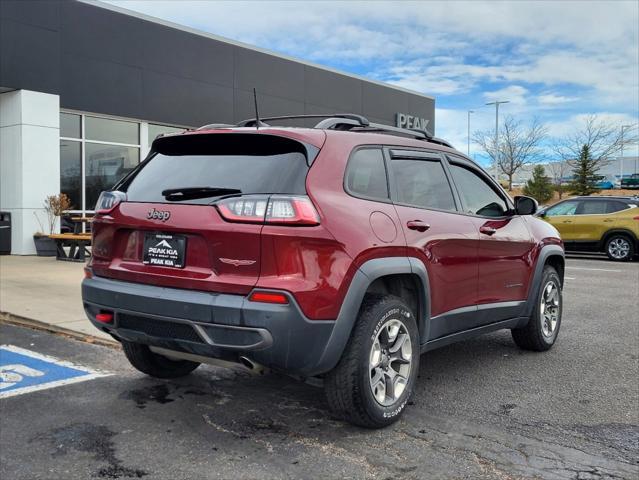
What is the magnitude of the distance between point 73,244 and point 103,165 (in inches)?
146

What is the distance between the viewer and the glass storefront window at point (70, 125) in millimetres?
15562

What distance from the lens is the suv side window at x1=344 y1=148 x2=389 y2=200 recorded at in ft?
12.4

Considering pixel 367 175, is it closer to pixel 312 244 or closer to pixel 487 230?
pixel 312 244

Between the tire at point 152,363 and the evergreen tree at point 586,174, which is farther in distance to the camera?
the evergreen tree at point 586,174

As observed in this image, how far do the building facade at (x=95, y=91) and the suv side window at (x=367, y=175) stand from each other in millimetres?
12684

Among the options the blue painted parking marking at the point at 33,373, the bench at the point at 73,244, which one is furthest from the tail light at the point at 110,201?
the bench at the point at 73,244

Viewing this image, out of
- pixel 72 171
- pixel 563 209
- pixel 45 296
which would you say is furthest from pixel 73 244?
pixel 563 209

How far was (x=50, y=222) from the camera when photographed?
15.0 metres

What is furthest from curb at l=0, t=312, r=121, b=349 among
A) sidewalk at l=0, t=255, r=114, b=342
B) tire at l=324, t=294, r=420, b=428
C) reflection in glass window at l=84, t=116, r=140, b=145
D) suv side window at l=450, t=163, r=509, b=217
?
reflection in glass window at l=84, t=116, r=140, b=145

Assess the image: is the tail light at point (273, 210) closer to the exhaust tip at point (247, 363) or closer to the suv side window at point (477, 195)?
the exhaust tip at point (247, 363)

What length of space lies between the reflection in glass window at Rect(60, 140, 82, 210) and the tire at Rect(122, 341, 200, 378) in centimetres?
1229

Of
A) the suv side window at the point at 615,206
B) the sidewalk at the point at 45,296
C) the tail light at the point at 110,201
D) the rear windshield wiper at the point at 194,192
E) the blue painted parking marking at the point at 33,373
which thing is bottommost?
the blue painted parking marking at the point at 33,373

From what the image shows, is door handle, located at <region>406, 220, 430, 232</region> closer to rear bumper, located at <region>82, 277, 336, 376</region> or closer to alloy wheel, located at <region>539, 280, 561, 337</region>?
rear bumper, located at <region>82, 277, 336, 376</region>

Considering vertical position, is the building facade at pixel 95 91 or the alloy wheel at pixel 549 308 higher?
the building facade at pixel 95 91
